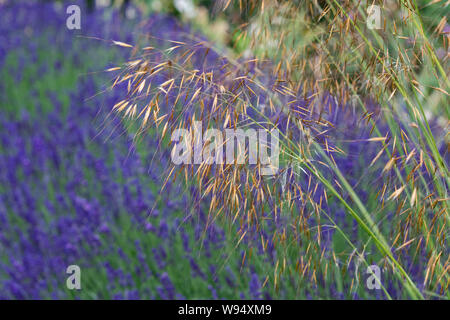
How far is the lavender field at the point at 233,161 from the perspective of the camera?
170 centimetres

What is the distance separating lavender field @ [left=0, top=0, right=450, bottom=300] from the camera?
1.70 metres

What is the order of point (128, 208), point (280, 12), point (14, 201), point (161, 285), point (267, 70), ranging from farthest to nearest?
1. point (14, 201)
2. point (128, 208)
3. point (161, 285)
4. point (267, 70)
5. point (280, 12)

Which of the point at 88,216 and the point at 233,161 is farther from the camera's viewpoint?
the point at 88,216

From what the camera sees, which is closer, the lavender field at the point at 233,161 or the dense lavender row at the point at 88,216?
the lavender field at the point at 233,161

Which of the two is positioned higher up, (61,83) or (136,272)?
(61,83)

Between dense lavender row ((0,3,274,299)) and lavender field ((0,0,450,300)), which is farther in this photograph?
dense lavender row ((0,3,274,299))

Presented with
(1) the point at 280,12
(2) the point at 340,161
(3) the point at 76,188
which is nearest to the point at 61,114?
(3) the point at 76,188

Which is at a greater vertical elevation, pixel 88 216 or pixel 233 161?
pixel 233 161

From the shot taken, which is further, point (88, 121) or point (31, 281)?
point (88, 121)

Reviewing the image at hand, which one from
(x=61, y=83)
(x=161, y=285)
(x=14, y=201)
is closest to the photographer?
(x=161, y=285)

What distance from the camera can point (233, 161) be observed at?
165 cm

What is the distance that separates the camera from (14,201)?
136 inches

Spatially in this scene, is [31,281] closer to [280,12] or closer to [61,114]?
[61,114]

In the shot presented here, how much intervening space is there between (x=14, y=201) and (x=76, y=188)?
38 centimetres
